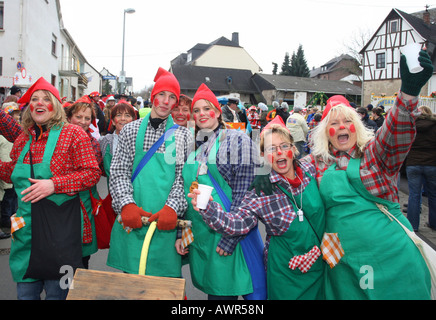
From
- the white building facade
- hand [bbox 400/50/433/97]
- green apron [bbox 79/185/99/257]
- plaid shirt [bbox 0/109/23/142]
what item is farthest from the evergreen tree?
hand [bbox 400/50/433/97]

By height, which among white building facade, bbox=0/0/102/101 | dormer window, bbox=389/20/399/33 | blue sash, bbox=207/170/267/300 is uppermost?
dormer window, bbox=389/20/399/33

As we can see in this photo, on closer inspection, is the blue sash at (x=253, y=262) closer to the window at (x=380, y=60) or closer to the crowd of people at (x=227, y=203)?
the crowd of people at (x=227, y=203)

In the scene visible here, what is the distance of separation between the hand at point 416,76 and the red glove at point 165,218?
153 centimetres

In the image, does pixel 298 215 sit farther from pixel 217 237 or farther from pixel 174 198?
pixel 174 198

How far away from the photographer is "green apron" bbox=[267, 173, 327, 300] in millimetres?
2146

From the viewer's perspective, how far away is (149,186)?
2.39m

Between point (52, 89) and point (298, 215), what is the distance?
2.10m

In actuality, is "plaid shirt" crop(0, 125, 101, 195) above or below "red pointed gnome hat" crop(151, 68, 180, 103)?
below

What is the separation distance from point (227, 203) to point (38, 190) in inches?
50.9

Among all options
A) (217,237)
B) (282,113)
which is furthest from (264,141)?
(282,113)

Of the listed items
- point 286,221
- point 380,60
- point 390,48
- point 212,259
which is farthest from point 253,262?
point 380,60

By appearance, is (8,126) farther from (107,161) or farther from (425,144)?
(425,144)

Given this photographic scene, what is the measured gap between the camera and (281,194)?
2.21 m

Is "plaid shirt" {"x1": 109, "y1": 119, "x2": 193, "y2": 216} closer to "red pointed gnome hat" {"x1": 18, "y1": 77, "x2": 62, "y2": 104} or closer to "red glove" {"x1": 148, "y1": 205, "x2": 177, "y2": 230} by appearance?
"red glove" {"x1": 148, "y1": 205, "x2": 177, "y2": 230}
